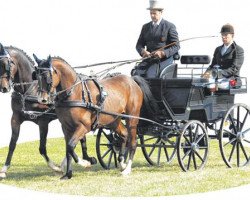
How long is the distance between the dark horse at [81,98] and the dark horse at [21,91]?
2.36ft

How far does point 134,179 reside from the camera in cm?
1235

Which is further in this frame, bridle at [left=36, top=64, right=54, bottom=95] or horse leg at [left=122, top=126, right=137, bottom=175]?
horse leg at [left=122, top=126, right=137, bottom=175]

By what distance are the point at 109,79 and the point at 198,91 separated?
1.64 m

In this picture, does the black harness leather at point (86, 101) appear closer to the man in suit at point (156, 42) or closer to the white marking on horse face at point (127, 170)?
the white marking on horse face at point (127, 170)

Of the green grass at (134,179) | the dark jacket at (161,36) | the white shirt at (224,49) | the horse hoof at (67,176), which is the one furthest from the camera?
the white shirt at (224,49)

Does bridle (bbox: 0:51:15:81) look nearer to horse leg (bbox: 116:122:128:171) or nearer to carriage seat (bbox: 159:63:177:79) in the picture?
horse leg (bbox: 116:122:128:171)

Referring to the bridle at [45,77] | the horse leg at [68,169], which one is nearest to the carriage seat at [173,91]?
the horse leg at [68,169]

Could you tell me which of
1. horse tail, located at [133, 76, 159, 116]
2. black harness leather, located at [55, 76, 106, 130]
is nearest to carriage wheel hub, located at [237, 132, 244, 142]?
horse tail, located at [133, 76, 159, 116]

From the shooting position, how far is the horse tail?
43.0 feet

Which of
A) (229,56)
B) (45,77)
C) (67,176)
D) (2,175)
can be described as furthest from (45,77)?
(229,56)

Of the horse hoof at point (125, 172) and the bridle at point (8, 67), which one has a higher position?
the bridle at point (8, 67)

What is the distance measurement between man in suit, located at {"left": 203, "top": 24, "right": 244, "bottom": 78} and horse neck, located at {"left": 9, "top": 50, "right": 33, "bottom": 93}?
324cm

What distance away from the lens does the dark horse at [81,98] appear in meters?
11.6

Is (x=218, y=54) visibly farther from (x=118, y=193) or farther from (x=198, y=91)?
(x=118, y=193)
